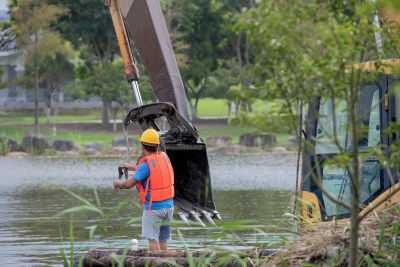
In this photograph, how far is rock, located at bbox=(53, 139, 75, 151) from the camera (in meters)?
37.5

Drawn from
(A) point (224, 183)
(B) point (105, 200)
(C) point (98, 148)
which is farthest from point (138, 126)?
(C) point (98, 148)

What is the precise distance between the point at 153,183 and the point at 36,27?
123 ft

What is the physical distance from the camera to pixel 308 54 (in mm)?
4289

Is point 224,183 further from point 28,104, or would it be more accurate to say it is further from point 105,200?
point 28,104

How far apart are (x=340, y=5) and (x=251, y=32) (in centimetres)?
51

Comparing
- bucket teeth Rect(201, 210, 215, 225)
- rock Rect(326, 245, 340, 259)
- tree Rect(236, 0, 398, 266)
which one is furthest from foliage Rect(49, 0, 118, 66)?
tree Rect(236, 0, 398, 266)

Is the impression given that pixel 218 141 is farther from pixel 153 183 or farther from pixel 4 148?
pixel 153 183

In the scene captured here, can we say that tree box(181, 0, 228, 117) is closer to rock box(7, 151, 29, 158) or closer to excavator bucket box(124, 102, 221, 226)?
rock box(7, 151, 29, 158)

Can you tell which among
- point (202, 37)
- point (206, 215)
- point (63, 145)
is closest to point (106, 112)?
point (202, 37)

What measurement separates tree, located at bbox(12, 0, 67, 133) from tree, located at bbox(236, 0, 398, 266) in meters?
40.0

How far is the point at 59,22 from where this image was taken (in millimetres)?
49938

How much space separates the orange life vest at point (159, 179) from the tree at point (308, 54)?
3328mm

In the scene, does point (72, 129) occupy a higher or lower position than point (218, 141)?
higher

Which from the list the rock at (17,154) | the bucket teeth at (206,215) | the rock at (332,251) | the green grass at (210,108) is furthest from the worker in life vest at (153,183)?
the green grass at (210,108)
